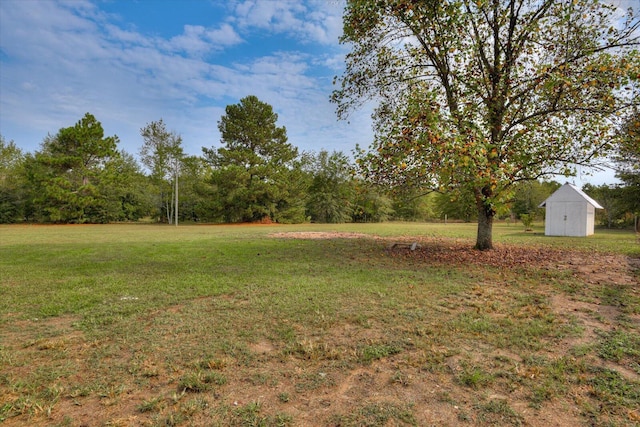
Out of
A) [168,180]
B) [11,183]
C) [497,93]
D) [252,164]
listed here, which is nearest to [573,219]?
[497,93]

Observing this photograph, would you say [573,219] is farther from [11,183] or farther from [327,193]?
[11,183]

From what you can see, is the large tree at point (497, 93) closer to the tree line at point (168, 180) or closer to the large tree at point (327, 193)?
the tree line at point (168, 180)

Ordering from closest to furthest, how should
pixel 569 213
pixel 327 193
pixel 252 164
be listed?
pixel 569 213 → pixel 252 164 → pixel 327 193

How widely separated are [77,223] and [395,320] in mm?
37932

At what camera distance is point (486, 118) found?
27.6ft

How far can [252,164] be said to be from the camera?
113 feet

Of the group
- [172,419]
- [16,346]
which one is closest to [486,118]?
[172,419]

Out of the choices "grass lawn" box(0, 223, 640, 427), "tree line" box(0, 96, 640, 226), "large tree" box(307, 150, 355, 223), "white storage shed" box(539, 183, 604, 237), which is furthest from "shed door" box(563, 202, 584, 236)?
"large tree" box(307, 150, 355, 223)

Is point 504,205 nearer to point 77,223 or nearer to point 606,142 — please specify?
point 606,142

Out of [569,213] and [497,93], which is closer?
[497,93]

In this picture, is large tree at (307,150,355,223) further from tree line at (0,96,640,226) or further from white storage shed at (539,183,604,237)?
white storage shed at (539,183,604,237)

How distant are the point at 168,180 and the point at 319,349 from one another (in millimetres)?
40213

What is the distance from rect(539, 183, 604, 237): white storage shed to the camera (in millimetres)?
18109

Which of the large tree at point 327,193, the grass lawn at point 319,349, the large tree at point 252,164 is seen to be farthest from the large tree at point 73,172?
the grass lawn at point 319,349
